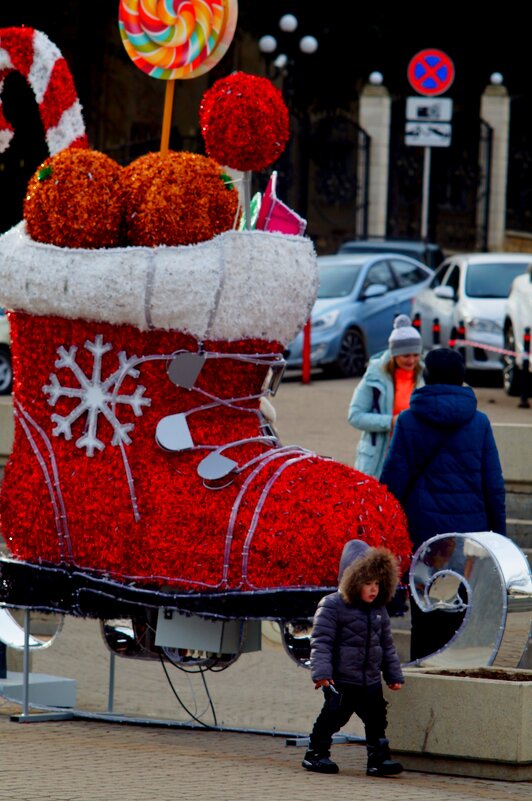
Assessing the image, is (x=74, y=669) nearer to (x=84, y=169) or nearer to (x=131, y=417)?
(x=131, y=417)

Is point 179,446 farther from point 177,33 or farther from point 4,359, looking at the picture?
point 4,359

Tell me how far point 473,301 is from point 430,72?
10.6 metres

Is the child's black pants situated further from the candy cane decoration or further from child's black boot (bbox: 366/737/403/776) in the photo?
the candy cane decoration

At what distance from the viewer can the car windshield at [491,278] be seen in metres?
21.9

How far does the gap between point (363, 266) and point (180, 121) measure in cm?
1705

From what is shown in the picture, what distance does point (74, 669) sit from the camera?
12.2 meters

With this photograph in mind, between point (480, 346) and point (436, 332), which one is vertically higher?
point (436, 332)

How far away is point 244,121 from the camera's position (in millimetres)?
8617

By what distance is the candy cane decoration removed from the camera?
920 centimetres

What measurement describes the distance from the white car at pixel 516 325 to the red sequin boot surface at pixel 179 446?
10545mm

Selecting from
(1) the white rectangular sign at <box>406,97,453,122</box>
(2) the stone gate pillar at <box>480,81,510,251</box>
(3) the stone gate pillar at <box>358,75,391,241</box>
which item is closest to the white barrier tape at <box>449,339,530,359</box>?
(1) the white rectangular sign at <box>406,97,453,122</box>

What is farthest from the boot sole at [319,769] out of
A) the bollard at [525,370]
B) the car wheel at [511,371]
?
the car wheel at [511,371]

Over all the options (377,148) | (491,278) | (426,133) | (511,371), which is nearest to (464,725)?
(511,371)

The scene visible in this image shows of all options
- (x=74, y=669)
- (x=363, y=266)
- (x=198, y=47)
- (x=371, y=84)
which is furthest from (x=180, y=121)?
(x=198, y=47)
